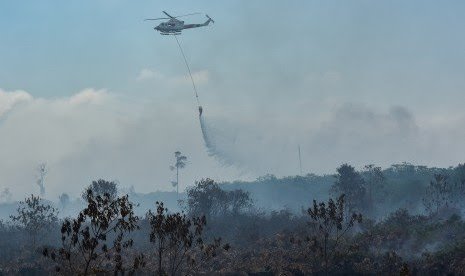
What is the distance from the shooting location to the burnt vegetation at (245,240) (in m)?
20.0

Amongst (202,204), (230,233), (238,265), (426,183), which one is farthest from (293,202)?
(238,265)

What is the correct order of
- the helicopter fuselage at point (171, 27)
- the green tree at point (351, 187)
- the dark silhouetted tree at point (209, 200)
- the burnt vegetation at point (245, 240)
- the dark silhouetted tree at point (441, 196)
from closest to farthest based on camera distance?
1. the burnt vegetation at point (245, 240)
2. the helicopter fuselage at point (171, 27)
3. the dark silhouetted tree at point (441, 196)
4. the dark silhouetted tree at point (209, 200)
5. the green tree at point (351, 187)

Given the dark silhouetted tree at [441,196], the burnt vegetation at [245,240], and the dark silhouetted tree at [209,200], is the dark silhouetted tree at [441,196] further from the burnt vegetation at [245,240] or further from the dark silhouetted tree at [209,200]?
the dark silhouetted tree at [209,200]

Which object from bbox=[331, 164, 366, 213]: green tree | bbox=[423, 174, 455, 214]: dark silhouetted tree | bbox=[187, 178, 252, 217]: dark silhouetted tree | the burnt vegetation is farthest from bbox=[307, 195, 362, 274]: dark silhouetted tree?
bbox=[331, 164, 366, 213]: green tree

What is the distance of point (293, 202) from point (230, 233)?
72235 millimetres

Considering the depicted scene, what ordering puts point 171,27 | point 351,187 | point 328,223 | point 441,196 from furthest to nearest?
1. point 351,187
2. point 441,196
3. point 171,27
4. point 328,223

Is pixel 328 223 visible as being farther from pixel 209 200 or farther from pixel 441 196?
pixel 441 196

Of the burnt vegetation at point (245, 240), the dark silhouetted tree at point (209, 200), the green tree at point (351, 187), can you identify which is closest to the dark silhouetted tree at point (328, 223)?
the burnt vegetation at point (245, 240)

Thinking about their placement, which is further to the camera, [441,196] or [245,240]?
[441,196]

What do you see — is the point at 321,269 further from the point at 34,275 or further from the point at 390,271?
the point at 34,275

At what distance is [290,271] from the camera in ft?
124

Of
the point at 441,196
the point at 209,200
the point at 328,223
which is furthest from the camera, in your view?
the point at 441,196

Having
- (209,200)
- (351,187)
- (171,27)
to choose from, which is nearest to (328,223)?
(171,27)

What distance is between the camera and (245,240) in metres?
57.1
